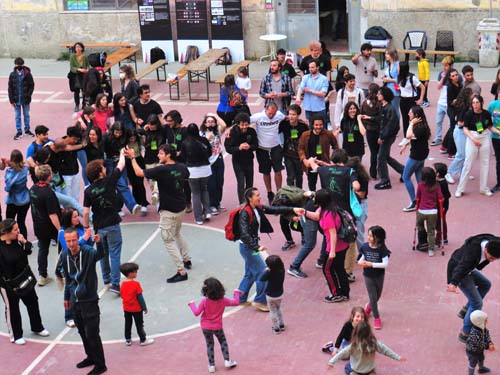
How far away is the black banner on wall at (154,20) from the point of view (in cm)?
2519

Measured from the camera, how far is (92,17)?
26.2 metres

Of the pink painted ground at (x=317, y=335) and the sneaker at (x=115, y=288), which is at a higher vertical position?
the sneaker at (x=115, y=288)

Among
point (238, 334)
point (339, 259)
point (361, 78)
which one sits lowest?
point (238, 334)

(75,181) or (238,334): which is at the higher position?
(75,181)

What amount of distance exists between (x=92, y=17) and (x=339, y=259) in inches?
659

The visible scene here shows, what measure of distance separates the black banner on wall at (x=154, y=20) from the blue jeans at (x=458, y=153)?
11.8m

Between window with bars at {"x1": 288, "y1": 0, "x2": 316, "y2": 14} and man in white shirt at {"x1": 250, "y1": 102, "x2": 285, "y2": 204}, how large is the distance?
1092cm

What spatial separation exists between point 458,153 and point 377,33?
353 inches

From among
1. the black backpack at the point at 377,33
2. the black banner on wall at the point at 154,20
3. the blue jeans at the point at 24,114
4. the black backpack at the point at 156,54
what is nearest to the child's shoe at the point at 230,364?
the blue jeans at the point at 24,114

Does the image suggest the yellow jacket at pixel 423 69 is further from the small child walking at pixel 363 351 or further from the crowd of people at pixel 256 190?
the small child walking at pixel 363 351

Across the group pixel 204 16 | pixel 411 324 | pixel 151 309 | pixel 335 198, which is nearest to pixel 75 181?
pixel 151 309

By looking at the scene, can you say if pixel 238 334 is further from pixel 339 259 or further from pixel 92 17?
pixel 92 17

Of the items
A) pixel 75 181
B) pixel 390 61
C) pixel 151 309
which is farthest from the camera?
pixel 390 61

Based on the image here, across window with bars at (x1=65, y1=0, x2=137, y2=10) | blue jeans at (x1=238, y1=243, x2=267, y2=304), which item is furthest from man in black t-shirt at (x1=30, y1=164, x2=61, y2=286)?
window with bars at (x1=65, y1=0, x2=137, y2=10)
